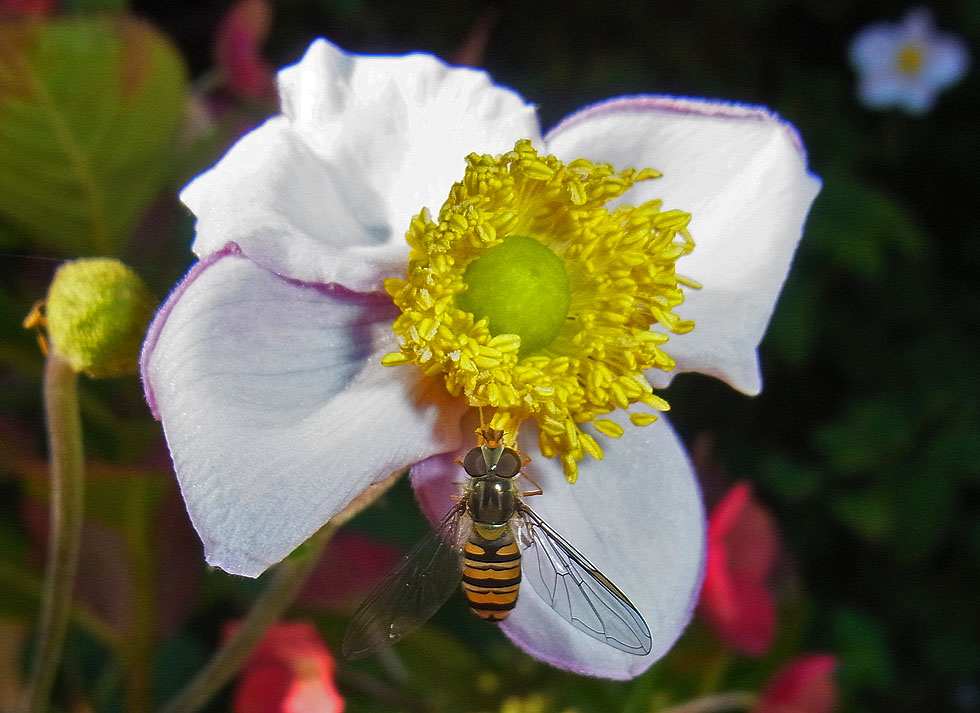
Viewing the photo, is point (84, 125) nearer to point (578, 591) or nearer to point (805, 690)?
point (578, 591)

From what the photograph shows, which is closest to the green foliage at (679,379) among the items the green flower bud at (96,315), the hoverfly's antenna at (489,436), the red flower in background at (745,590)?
the red flower in background at (745,590)

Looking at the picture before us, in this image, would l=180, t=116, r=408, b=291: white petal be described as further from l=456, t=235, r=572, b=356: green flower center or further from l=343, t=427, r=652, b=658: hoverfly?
l=343, t=427, r=652, b=658: hoverfly

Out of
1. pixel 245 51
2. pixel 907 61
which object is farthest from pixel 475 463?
pixel 907 61

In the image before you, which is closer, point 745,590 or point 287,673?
point 287,673

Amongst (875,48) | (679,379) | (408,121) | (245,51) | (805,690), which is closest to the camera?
(408,121)

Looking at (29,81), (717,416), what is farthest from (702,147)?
(717,416)

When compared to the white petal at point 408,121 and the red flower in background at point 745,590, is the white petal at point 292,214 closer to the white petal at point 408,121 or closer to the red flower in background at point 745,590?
the white petal at point 408,121

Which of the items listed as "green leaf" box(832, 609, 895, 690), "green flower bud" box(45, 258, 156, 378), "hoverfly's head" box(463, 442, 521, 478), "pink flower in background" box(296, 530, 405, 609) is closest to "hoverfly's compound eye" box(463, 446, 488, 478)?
"hoverfly's head" box(463, 442, 521, 478)
